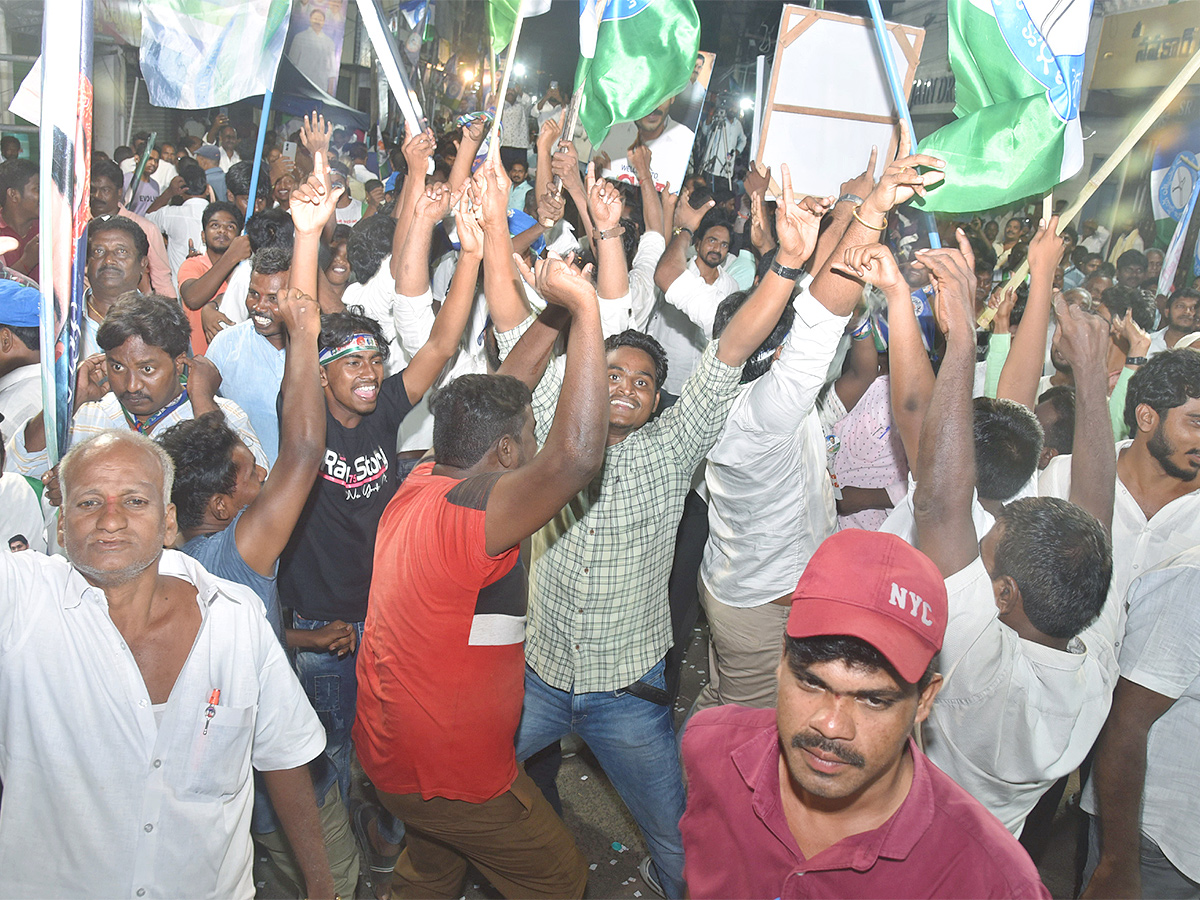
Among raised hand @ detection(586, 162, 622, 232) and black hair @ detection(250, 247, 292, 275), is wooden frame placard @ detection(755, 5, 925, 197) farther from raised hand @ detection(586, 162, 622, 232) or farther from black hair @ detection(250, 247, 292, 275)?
black hair @ detection(250, 247, 292, 275)

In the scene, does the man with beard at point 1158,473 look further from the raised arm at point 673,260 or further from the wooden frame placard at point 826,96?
the raised arm at point 673,260

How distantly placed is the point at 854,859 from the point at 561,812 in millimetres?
2339

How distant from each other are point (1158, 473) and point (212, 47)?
15.7ft

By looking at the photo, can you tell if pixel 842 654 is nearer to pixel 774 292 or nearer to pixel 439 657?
pixel 439 657

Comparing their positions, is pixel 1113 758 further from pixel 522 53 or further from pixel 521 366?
pixel 522 53

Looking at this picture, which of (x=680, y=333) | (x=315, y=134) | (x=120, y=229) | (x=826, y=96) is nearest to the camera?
(x=120, y=229)

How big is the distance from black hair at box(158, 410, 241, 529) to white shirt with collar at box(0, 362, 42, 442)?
0.89 m

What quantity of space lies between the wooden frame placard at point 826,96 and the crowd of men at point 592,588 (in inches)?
→ 15.0

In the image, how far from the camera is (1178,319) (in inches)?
218

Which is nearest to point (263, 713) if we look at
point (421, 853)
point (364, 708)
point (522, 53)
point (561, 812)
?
point (364, 708)

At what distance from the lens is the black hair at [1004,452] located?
8.91ft

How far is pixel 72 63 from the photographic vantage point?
2.50m

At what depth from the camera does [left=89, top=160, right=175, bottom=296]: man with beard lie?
5902 mm

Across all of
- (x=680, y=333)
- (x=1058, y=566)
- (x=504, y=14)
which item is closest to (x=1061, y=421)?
(x=1058, y=566)
